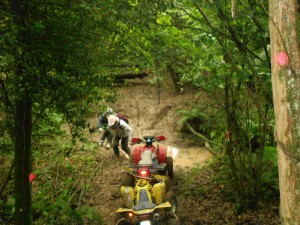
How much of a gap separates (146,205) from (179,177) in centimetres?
379

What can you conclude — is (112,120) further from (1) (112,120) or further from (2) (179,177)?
(2) (179,177)

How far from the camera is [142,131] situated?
44.8 feet

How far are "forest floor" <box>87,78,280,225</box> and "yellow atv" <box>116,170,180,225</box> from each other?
2.74 ft

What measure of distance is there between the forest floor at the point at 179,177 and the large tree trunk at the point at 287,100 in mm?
4129

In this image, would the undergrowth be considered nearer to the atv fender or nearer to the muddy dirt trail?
the muddy dirt trail

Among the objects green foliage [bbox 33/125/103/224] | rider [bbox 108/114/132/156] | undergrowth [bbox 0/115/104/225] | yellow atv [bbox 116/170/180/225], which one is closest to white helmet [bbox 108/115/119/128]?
rider [bbox 108/114/132/156]

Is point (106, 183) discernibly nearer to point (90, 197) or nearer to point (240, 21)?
point (90, 197)

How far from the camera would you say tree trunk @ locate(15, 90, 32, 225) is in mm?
4910

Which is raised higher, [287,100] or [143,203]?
[287,100]

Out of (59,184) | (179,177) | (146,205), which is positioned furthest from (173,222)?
(59,184)

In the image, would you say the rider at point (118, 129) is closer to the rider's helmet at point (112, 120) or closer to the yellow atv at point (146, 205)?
the rider's helmet at point (112, 120)

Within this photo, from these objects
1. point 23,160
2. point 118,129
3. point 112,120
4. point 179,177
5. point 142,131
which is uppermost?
point 112,120

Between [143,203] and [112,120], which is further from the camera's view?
[112,120]

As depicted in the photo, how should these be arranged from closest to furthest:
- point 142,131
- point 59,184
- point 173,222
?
point 173,222 → point 59,184 → point 142,131
